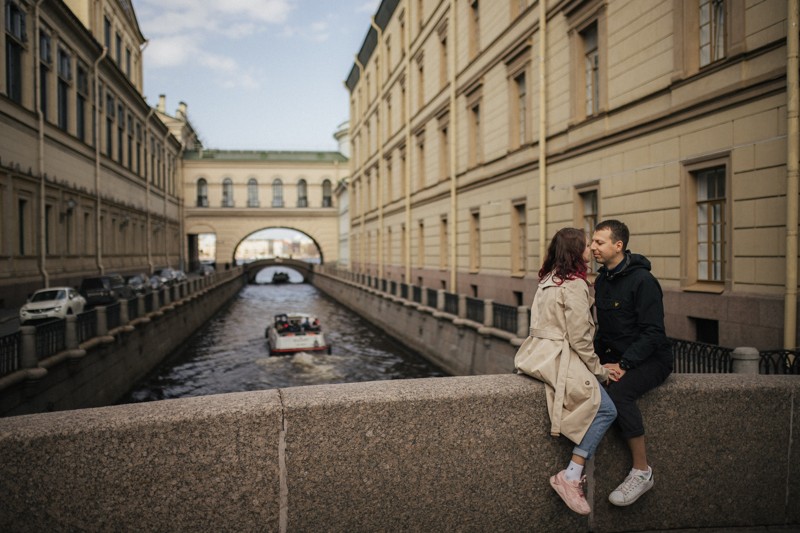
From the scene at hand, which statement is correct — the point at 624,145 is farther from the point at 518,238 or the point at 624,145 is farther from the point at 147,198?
the point at 147,198

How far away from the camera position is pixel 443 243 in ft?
80.4

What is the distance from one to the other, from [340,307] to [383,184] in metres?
10.7

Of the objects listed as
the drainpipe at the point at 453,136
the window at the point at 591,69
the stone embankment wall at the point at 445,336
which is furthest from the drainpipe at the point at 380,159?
the window at the point at 591,69

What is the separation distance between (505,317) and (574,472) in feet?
35.8

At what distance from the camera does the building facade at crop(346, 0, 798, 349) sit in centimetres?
879

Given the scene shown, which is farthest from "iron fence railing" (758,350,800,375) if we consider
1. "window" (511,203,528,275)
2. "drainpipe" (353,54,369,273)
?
"drainpipe" (353,54,369,273)

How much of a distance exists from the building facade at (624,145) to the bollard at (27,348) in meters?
11.5

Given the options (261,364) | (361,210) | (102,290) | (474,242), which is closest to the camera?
(261,364)

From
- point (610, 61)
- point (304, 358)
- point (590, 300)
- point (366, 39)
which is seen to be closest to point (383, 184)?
point (366, 39)

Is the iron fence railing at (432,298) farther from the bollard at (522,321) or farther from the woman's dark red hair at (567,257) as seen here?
the woman's dark red hair at (567,257)

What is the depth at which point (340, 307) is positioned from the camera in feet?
138

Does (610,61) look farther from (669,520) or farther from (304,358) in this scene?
(304,358)

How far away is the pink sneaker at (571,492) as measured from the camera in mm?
2857

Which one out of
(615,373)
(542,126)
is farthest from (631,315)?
(542,126)
